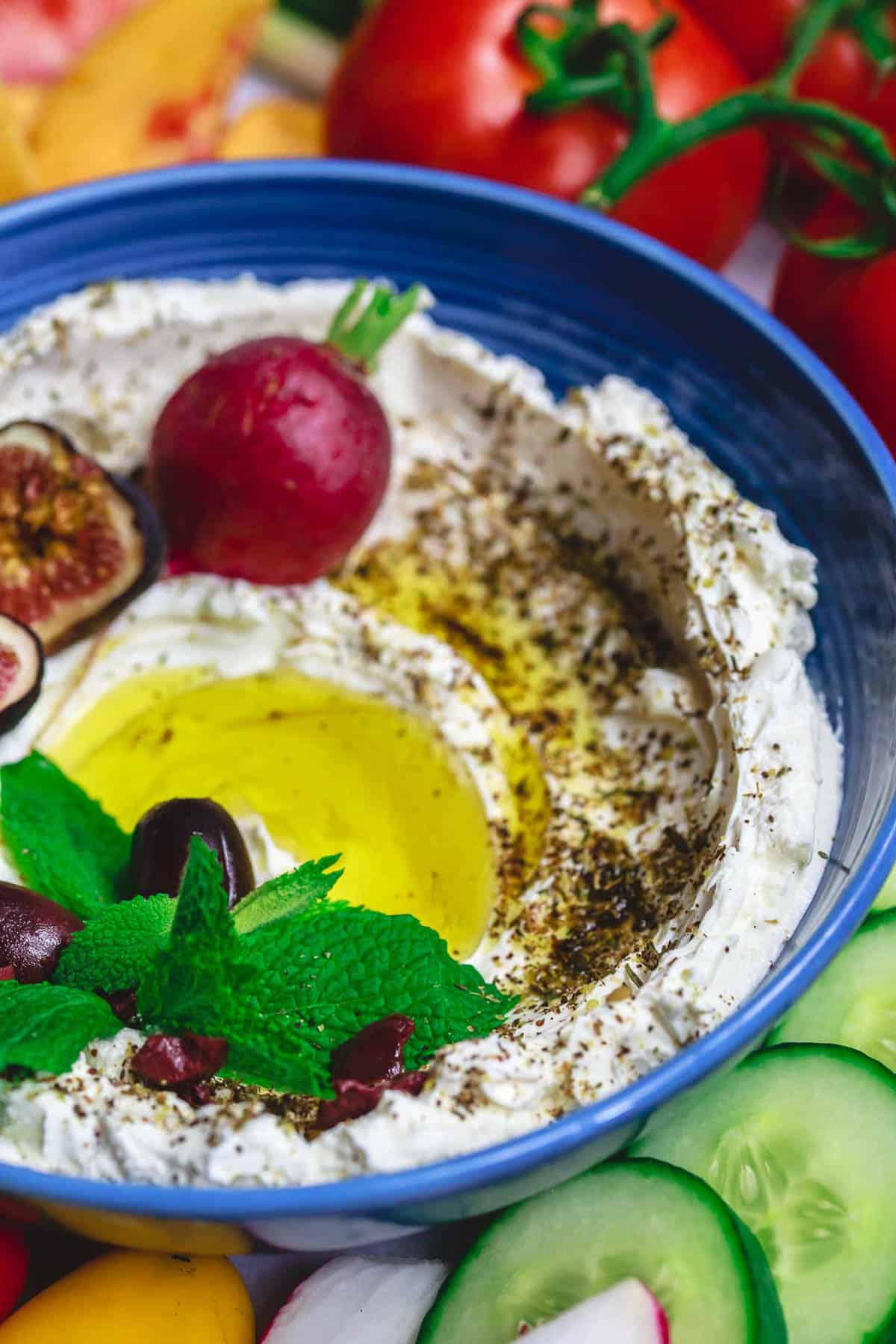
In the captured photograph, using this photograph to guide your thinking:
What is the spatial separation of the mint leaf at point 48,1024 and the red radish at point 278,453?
815mm

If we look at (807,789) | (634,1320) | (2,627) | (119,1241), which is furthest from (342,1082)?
(2,627)

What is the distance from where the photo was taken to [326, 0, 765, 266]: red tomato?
2613 millimetres

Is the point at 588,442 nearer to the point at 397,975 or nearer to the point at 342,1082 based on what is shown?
the point at 397,975

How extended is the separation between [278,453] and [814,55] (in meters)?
1.65

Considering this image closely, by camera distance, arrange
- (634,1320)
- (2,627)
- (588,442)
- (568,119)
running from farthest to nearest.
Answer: (568,119) < (588,442) < (2,627) < (634,1320)

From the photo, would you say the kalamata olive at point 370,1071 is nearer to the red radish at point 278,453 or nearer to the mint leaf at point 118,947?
the mint leaf at point 118,947

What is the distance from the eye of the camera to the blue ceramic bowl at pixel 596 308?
79.1 inches

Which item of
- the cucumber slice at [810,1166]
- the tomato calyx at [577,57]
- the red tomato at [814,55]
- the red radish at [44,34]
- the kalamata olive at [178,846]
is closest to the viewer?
the cucumber slice at [810,1166]

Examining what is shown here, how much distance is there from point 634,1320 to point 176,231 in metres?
1.86

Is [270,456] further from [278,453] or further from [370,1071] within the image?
[370,1071]

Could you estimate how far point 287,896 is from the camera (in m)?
1.76

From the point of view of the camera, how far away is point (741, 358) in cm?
226

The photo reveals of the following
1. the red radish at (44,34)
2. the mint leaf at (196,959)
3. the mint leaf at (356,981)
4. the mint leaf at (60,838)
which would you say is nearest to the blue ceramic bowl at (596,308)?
the mint leaf at (356,981)

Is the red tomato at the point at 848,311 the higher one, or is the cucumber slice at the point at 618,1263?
the red tomato at the point at 848,311
